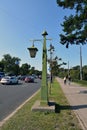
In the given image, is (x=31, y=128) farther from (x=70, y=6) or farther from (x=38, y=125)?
(x=70, y=6)

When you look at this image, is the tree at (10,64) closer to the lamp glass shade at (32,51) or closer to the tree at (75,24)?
the tree at (75,24)

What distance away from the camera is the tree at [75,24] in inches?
1094

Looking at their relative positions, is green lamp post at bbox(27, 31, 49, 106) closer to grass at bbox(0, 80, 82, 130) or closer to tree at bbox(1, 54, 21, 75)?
grass at bbox(0, 80, 82, 130)

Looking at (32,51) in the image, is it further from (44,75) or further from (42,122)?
(42,122)

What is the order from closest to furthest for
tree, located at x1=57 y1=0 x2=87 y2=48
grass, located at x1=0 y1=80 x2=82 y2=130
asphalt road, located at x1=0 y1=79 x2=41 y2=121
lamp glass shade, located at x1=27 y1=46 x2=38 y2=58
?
grass, located at x1=0 y1=80 x2=82 y2=130 → asphalt road, located at x1=0 y1=79 x2=41 y2=121 → lamp glass shade, located at x1=27 y1=46 x2=38 y2=58 → tree, located at x1=57 y1=0 x2=87 y2=48

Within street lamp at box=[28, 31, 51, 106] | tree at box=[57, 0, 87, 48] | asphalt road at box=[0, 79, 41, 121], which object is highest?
tree at box=[57, 0, 87, 48]

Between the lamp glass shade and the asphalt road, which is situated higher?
the lamp glass shade

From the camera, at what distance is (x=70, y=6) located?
92.5 feet

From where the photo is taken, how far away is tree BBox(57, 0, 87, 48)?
2780cm

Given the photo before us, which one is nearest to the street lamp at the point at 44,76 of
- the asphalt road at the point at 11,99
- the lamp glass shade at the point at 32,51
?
the lamp glass shade at the point at 32,51

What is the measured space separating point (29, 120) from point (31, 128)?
1.41 m

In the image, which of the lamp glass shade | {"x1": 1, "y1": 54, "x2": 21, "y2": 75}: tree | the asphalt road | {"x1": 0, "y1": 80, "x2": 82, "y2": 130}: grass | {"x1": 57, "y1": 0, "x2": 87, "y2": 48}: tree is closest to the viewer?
{"x1": 0, "y1": 80, "x2": 82, "y2": 130}: grass

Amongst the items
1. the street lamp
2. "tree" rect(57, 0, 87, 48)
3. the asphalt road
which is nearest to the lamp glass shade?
the street lamp

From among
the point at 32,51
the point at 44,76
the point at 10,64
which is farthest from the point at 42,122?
the point at 10,64
